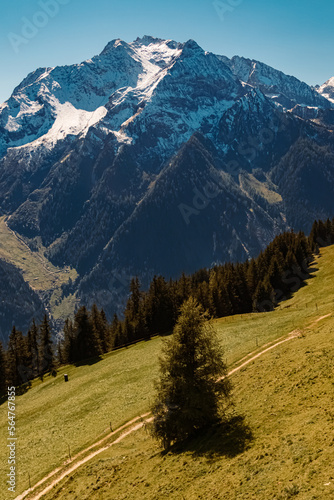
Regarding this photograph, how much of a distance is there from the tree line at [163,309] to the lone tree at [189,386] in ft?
224

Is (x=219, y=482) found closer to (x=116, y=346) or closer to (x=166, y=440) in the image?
(x=166, y=440)

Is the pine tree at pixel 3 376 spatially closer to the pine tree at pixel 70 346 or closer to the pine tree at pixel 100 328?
the pine tree at pixel 70 346

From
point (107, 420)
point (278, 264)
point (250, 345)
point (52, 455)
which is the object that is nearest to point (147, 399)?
point (107, 420)

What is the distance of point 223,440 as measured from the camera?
32.3 m

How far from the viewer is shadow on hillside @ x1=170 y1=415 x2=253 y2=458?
30188mm

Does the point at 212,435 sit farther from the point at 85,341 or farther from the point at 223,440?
the point at 85,341

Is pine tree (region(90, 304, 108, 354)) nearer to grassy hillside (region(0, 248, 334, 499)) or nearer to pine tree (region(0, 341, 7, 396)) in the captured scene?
pine tree (region(0, 341, 7, 396))

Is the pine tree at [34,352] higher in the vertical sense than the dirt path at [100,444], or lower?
higher

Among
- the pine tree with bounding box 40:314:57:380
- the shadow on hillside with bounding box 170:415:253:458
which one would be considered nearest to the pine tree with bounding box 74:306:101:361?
the pine tree with bounding box 40:314:57:380

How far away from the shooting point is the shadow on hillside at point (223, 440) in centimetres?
3019

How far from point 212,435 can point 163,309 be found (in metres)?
88.6

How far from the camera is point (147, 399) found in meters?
55.0

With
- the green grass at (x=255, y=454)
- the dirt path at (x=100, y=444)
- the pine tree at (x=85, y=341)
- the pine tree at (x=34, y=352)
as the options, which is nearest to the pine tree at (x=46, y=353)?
the pine tree at (x=34, y=352)

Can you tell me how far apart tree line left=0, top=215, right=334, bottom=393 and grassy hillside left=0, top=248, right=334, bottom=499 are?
102 ft
